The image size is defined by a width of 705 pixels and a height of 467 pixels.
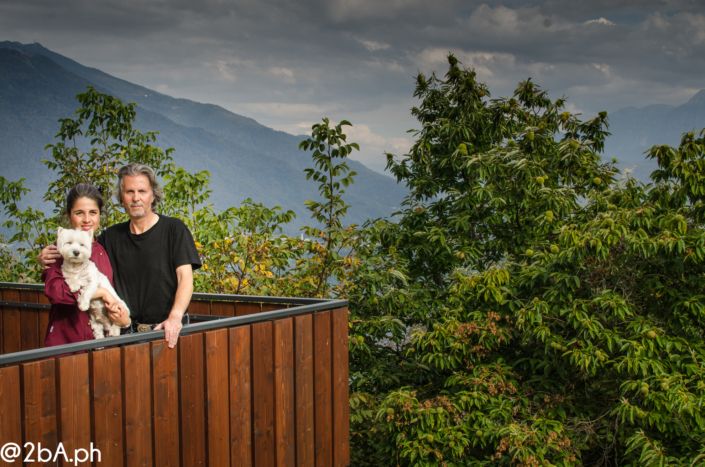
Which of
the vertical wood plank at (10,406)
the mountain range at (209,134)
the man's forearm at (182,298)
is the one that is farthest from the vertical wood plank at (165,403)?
the mountain range at (209,134)

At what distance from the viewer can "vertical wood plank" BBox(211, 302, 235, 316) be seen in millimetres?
3329

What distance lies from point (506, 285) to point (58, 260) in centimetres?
369

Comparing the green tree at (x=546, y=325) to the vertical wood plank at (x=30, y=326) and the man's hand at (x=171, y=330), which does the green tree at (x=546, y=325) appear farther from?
the vertical wood plank at (x=30, y=326)

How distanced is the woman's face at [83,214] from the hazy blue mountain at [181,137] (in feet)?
180

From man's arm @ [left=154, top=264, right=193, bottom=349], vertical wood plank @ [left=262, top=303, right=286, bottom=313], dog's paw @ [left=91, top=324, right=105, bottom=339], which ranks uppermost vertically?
man's arm @ [left=154, top=264, right=193, bottom=349]

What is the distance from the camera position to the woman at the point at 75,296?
1884mm

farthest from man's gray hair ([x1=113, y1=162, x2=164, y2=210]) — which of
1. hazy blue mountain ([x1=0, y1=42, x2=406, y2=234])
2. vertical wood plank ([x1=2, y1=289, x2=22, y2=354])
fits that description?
hazy blue mountain ([x1=0, y1=42, x2=406, y2=234])

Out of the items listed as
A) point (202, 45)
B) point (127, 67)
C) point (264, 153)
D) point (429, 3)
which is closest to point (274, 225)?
point (429, 3)

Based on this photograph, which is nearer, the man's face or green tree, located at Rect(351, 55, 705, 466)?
the man's face

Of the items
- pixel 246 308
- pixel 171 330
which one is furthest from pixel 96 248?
pixel 246 308

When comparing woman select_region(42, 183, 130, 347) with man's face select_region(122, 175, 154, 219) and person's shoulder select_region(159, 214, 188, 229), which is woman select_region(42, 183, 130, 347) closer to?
man's face select_region(122, 175, 154, 219)

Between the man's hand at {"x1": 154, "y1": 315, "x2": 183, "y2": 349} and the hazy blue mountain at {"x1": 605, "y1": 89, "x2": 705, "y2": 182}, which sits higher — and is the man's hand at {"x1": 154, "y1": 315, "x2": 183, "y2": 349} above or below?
below

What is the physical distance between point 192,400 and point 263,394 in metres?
0.41

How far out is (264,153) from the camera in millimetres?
129250
